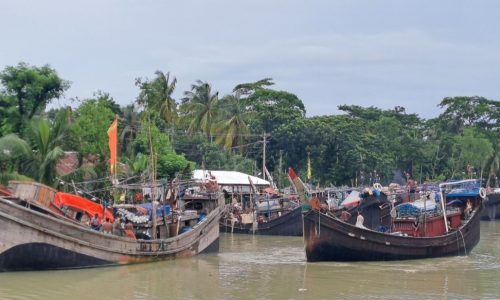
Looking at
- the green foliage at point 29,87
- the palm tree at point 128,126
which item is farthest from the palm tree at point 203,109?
the green foliage at point 29,87

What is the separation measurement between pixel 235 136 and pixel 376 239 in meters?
31.1

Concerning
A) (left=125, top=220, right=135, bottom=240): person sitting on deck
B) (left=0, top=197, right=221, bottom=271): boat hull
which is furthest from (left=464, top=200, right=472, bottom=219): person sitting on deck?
(left=125, top=220, right=135, bottom=240): person sitting on deck

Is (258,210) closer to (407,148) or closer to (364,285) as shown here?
(364,285)

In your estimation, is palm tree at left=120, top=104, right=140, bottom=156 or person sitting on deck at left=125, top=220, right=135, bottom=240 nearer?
person sitting on deck at left=125, top=220, right=135, bottom=240

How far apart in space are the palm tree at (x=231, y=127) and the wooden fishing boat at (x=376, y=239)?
27.7m

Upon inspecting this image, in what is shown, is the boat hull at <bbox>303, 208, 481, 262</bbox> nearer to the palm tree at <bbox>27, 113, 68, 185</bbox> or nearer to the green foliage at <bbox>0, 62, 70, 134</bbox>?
the palm tree at <bbox>27, 113, 68, 185</bbox>

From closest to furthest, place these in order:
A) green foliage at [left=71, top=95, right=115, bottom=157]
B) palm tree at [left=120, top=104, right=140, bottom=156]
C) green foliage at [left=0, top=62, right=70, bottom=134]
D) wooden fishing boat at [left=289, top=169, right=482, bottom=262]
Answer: wooden fishing boat at [left=289, top=169, right=482, bottom=262] < green foliage at [left=0, top=62, right=70, bottom=134] < green foliage at [left=71, top=95, right=115, bottom=157] < palm tree at [left=120, top=104, right=140, bottom=156]

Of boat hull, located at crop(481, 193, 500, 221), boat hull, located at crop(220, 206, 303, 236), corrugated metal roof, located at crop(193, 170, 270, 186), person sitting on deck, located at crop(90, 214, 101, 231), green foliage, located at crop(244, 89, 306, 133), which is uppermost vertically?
green foliage, located at crop(244, 89, 306, 133)

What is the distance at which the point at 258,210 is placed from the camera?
3731 cm

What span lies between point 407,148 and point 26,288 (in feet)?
162

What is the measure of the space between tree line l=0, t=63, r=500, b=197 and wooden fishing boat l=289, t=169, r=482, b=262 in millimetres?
8363

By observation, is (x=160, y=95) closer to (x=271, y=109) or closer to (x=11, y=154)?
(x=271, y=109)

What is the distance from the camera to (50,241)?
1800 cm

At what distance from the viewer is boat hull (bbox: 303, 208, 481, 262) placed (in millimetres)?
21641
